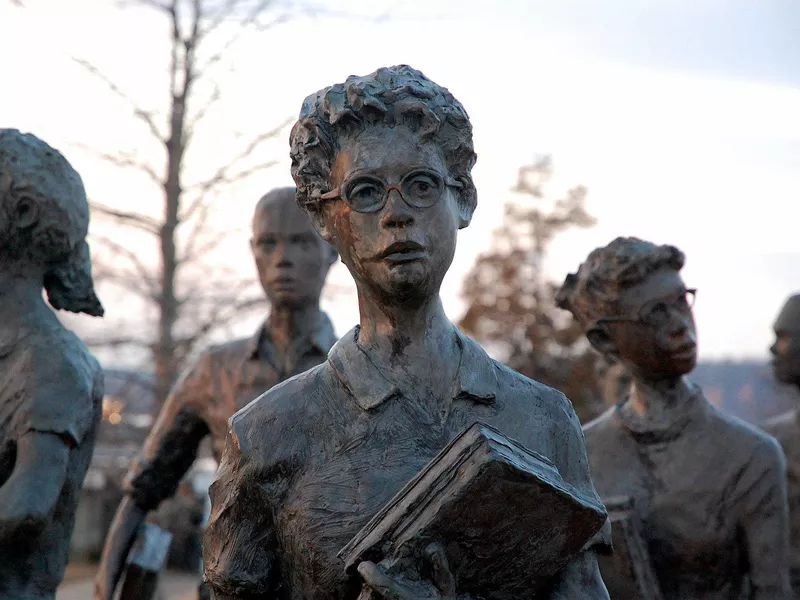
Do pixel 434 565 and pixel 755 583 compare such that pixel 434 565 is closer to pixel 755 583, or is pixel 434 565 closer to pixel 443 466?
pixel 443 466

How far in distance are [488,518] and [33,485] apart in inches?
86.2

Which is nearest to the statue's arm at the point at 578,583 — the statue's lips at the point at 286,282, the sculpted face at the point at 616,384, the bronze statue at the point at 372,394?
the bronze statue at the point at 372,394

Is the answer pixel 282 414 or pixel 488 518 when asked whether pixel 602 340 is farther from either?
pixel 488 518

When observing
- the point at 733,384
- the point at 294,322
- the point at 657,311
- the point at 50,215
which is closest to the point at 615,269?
the point at 657,311

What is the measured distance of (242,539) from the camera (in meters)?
3.80

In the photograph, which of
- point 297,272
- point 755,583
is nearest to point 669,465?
point 755,583

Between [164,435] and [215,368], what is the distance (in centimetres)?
44

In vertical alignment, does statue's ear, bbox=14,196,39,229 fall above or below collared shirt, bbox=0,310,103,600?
above

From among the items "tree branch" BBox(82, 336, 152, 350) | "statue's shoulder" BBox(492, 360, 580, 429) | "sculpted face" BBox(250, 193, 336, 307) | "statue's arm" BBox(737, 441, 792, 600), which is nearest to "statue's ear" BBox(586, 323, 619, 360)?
"statue's arm" BBox(737, 441, 792, 600)

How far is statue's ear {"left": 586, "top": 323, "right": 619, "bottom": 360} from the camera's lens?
6551 mm

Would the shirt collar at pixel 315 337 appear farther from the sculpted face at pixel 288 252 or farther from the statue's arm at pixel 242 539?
the statue's arm at pixel 242 539

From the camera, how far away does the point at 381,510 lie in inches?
140

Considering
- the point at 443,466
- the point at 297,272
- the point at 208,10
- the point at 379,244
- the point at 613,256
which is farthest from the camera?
the point at 208,10

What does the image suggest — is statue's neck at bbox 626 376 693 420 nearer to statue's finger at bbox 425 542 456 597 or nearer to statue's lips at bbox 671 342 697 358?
statue's lips at bbox 671 342 697 358
